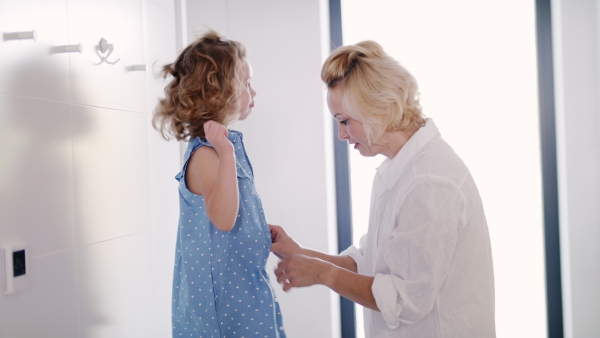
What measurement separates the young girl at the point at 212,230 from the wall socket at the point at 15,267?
34cm

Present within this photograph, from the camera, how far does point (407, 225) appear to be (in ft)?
3.44

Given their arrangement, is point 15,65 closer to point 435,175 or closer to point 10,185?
point 10,185

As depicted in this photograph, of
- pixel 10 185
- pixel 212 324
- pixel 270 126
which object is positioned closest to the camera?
pixel 10 185

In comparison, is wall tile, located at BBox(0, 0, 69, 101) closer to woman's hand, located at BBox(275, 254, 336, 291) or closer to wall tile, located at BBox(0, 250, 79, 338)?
wall tile, located at BBox(0, 250, 79, 338)

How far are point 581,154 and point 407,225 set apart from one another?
45.6 inches

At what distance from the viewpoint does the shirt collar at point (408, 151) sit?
1149mm

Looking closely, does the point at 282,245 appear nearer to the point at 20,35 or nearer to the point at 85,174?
the point at 85,174

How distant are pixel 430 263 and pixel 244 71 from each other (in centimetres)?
66

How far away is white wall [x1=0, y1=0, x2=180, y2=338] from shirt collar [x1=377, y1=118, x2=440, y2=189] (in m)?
0.77

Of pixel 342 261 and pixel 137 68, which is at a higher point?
pixel 137 68

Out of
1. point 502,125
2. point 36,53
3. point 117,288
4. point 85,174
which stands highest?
point 36,53

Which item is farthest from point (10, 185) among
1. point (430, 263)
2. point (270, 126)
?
point (270, 126)

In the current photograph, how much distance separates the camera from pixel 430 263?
103 centimetres

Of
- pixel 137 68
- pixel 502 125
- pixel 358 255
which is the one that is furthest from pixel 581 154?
pixel 137 68
